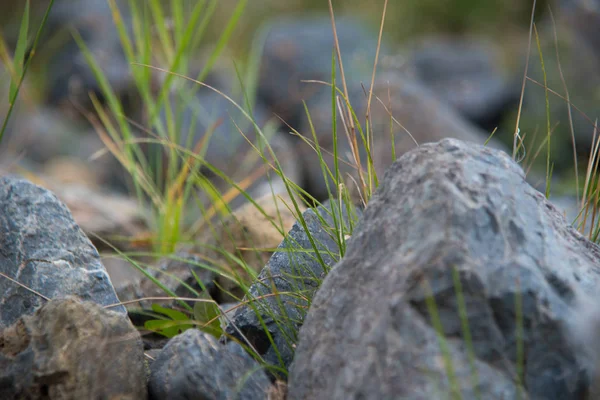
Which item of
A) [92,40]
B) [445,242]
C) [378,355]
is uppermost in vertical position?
[445,242]

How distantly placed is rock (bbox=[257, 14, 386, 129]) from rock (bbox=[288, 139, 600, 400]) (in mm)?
4196

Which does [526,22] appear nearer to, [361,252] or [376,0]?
[376,0]

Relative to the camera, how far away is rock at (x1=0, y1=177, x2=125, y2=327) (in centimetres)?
131

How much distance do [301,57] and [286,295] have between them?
492cm

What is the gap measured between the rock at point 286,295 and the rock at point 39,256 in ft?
1.04

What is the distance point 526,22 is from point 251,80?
7697 mm

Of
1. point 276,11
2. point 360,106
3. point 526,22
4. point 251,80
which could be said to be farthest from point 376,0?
point 251,80

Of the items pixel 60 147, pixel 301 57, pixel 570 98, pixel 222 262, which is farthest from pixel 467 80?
pixel 222 262

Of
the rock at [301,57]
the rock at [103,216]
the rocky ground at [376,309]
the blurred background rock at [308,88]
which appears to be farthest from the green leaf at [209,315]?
the rock at [301,57]

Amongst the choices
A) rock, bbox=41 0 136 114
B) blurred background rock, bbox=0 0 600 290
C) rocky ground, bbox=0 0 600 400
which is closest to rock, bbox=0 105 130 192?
blurred background rock, bbox=0 0 600 290

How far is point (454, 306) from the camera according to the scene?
91 cm

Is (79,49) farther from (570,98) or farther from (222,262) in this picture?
(222,262)

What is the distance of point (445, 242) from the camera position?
918 millimetres

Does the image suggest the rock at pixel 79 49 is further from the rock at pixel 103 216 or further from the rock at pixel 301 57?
the rock at pixel 103 216
